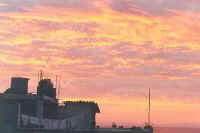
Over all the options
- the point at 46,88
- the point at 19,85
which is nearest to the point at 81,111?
the point at 46,88

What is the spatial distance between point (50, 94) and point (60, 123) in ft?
36.2

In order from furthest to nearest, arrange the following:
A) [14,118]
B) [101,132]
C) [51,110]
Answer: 1. [51,110]
2. [101,132]
3. [14,118]

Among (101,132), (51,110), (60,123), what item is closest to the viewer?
(101,132)

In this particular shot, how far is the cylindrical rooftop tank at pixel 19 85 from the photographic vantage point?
86.2m

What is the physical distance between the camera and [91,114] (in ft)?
312

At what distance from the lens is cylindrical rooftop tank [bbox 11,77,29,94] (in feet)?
283

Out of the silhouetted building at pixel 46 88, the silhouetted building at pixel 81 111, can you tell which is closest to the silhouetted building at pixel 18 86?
the silhouetted building at pixel 46 88

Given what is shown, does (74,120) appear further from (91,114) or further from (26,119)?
(26,119)

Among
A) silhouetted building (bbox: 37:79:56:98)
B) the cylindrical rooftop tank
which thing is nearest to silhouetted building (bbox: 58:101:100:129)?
silhouetted building (bbox: 37:79:56:98)

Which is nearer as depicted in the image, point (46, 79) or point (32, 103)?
point (32, 103)

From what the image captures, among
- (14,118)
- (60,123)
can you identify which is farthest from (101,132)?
(14,118)

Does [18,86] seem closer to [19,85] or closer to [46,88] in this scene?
[19,85]

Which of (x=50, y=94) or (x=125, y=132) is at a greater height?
(x=50, y=94)

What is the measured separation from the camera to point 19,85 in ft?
284
